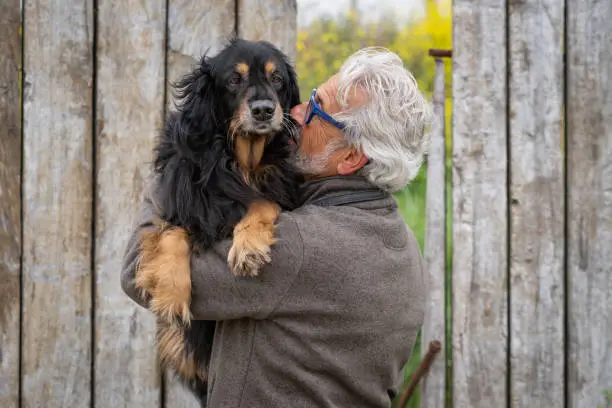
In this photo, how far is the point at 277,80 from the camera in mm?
2459

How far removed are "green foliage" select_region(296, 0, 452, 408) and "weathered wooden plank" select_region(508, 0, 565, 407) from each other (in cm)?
200

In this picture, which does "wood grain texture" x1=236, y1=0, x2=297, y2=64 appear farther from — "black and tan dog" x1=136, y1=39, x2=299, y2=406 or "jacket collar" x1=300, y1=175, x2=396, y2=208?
"jacket collar" x1=300, y1=175, x2=396, y2=208

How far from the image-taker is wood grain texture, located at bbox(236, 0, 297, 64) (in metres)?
3.16

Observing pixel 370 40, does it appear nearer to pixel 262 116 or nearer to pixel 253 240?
pixel 262 116

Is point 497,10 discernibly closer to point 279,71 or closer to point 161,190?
point 279,71

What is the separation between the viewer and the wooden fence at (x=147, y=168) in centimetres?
305

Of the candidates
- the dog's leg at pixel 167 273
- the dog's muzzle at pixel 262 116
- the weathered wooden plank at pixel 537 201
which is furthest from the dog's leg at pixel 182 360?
the weathered wooden plank at pixel 537 201

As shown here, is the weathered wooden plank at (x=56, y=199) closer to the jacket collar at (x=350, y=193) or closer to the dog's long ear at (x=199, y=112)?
the dog's long ear at (x=199, y=112)

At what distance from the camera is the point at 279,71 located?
246cm

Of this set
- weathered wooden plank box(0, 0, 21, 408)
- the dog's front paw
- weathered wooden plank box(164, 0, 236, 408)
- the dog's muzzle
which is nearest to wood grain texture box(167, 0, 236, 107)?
weathered wooden plank box(164, 0, 236, 408)

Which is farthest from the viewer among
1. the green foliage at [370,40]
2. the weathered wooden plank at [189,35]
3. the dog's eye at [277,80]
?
the green foliage at [370,40]

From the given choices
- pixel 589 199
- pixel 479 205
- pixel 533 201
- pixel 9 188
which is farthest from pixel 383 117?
pixel 9 188

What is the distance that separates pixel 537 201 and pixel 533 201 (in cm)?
2

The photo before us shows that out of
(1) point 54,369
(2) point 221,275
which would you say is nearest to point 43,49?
(1) point 54,369
